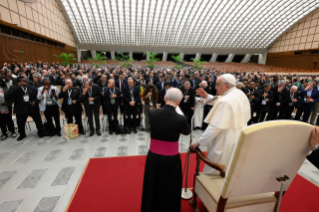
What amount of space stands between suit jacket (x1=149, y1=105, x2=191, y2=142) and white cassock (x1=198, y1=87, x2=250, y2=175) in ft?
1.79

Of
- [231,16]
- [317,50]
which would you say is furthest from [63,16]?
[317,50]

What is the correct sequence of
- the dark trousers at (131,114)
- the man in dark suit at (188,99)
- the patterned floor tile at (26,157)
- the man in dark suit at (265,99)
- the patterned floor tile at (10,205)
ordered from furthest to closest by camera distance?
the man in dark suit at (265,99)
the man in dark suit at (188,99)
the dark trousers at (131,114)
the patterned floor tile at (26,157)
the patterned floor tile at (10,205)

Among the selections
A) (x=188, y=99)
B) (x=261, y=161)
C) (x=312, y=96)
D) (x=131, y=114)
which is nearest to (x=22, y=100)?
(x=131, y=114)

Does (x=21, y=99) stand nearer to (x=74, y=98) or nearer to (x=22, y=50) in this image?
(x=74, y=98)

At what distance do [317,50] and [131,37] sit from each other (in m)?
35.5

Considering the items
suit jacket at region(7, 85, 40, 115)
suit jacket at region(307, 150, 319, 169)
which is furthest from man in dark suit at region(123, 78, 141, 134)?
suit jacket at region(307, 150, 319, 169)

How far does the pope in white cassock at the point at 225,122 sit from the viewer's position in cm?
220

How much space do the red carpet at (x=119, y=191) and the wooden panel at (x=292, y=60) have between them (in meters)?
33.8

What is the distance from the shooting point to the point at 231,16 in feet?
107

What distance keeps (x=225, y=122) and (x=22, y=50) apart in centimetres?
2098

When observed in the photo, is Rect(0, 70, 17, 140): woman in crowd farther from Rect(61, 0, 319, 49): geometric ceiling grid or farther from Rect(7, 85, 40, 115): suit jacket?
Rect(61, 0, 319, 49): geometric ceiling grid

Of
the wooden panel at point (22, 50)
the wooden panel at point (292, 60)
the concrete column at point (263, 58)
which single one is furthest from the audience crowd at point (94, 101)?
the concrete column at point (263, 58)

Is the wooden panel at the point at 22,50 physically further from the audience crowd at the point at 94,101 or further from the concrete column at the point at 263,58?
the concrete column at the point at 263,58

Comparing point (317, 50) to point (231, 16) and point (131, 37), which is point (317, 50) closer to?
point (231, 16)
